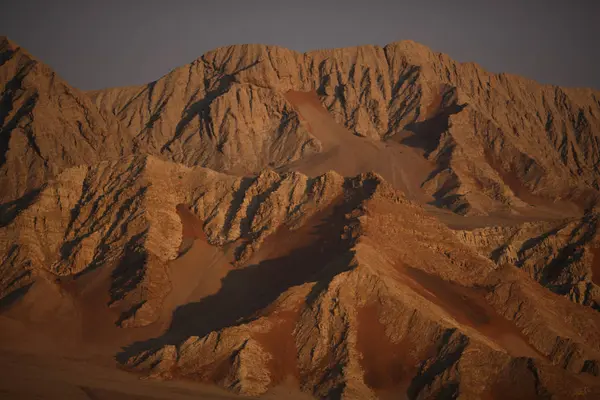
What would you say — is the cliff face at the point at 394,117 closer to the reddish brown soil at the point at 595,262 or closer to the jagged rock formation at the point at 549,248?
the jagged rock formation at the point at 549,248

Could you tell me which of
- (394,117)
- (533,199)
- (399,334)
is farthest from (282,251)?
(394,117)

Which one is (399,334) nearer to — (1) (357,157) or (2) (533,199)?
(1) (357,157)

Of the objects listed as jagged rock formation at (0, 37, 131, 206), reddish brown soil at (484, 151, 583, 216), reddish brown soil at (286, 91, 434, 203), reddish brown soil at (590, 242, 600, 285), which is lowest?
reddish brown soil at (484, 151, 583, 216)

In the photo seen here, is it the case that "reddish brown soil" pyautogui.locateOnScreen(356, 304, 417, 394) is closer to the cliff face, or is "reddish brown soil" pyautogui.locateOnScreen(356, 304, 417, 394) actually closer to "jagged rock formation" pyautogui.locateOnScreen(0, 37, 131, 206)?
"jagged rock formation" pyautogui.locateOnScreen(0, 37, 131, 206)

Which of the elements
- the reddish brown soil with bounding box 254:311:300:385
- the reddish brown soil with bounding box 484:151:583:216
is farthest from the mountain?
the reddish brown soil with bounding box 484:151:583:216

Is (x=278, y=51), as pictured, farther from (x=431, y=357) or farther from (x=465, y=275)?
(x=431, y=357)

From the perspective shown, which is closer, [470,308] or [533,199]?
[470,308]
